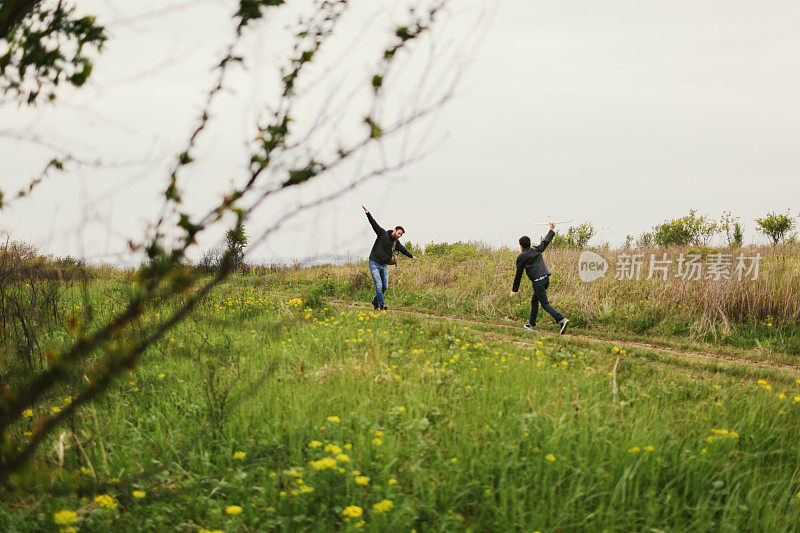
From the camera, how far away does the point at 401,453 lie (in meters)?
3.50

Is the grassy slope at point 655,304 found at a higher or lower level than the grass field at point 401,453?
higher

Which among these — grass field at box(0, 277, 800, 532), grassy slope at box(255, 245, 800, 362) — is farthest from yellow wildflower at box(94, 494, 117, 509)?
grassy slope at box(255, 245, 800, 362)

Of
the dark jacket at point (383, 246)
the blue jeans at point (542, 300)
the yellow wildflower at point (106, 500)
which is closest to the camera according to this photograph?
the yellow wildflower at point (106, 500)

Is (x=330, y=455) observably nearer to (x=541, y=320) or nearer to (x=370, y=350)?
(x=370, y=350)

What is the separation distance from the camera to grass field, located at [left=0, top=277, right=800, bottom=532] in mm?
2918

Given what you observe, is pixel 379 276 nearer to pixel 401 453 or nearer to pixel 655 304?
pixel 655 304

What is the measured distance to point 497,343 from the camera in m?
8.09

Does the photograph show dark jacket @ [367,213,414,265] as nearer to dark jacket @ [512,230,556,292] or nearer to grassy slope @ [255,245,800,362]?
grassy slope @ [255,245,800,362]

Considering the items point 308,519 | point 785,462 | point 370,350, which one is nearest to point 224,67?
point 308,519

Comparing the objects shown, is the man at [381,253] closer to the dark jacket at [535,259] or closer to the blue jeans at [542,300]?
the dark jacket at [535,259]

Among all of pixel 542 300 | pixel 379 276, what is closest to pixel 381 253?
pixel 379 276

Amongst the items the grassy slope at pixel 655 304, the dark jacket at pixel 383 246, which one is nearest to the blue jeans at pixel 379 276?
the dark jacket at pixel 383 246

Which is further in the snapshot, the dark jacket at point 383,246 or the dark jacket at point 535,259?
the dark jacket at point 383,246

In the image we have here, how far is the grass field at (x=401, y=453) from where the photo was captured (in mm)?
2918
